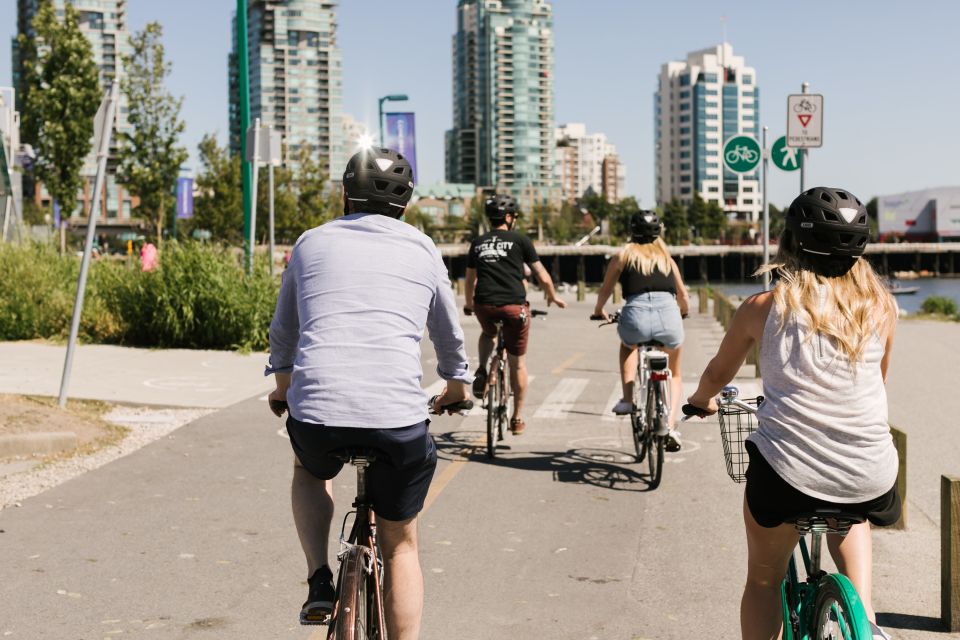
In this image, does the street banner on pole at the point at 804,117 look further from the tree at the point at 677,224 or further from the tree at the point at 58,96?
the tree at the point at 677,224

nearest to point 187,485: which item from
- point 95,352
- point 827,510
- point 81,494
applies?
point 81,494

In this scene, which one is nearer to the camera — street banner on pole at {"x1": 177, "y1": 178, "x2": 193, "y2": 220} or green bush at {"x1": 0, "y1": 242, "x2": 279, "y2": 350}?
green bush at {"x1": 0, "y1": 242, "x2": 279, "y2": 350}

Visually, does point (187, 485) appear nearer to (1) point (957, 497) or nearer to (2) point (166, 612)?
(2) point (166, 612)

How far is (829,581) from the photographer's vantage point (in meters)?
3.20

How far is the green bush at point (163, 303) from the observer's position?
53.4 ft

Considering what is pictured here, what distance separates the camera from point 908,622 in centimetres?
503

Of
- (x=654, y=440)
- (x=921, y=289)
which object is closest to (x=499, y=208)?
(x=654, y=440)

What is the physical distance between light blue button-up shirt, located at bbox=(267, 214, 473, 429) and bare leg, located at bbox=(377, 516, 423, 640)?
379 millimetres

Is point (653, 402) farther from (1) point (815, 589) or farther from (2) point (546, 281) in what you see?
(1) point (815, 589)

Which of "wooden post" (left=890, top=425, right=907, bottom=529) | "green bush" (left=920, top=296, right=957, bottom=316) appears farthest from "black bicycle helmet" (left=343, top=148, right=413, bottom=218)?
"green bush" (left=920, top=296, right=957, bottom=316)

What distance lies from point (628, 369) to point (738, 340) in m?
5.04

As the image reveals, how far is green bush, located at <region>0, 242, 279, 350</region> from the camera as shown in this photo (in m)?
16.3

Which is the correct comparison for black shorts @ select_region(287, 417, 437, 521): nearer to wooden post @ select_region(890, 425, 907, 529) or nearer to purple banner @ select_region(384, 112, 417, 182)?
wooden post @ select_region(890, 425, 907, 529)

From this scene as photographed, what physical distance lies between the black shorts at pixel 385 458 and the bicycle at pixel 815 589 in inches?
39.6
